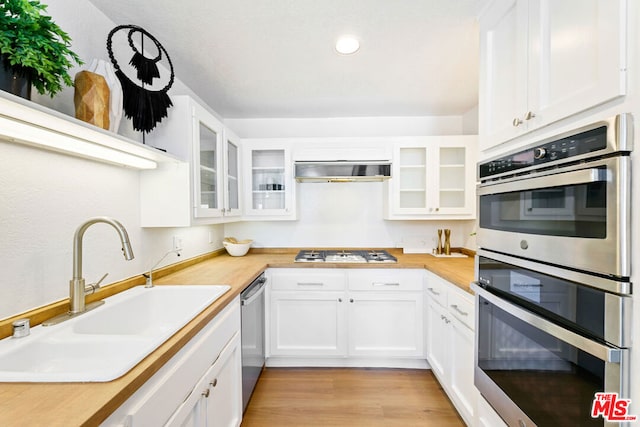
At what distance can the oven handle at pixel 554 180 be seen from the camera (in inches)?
30.5

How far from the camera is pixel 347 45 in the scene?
1.72 metres

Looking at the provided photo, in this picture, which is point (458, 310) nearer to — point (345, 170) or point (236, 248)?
point (345, 170)

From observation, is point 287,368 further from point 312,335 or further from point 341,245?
point 341,245

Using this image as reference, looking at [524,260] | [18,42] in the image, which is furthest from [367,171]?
[18,42]

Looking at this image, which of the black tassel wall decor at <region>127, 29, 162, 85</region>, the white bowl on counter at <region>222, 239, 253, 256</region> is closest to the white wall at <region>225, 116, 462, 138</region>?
the white bowl on counter at <region>222, 239, 253, 256</region>

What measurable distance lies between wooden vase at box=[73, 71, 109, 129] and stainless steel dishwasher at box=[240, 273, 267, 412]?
117 centimetres

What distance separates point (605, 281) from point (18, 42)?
5.89 feet

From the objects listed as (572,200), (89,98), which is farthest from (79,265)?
(572,200)

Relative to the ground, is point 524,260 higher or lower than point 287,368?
higher

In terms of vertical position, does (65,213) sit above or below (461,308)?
above

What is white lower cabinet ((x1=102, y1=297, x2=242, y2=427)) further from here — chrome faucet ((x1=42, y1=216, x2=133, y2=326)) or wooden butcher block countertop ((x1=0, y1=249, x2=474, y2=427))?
chrome faucet ((x1=42, y1=216, x2=133, y2=326))

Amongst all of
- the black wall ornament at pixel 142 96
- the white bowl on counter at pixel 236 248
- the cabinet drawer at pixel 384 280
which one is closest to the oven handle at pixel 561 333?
the cabinet drawer at pixel 384 280

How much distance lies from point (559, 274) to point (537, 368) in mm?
394

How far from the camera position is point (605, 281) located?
30.2 inches
